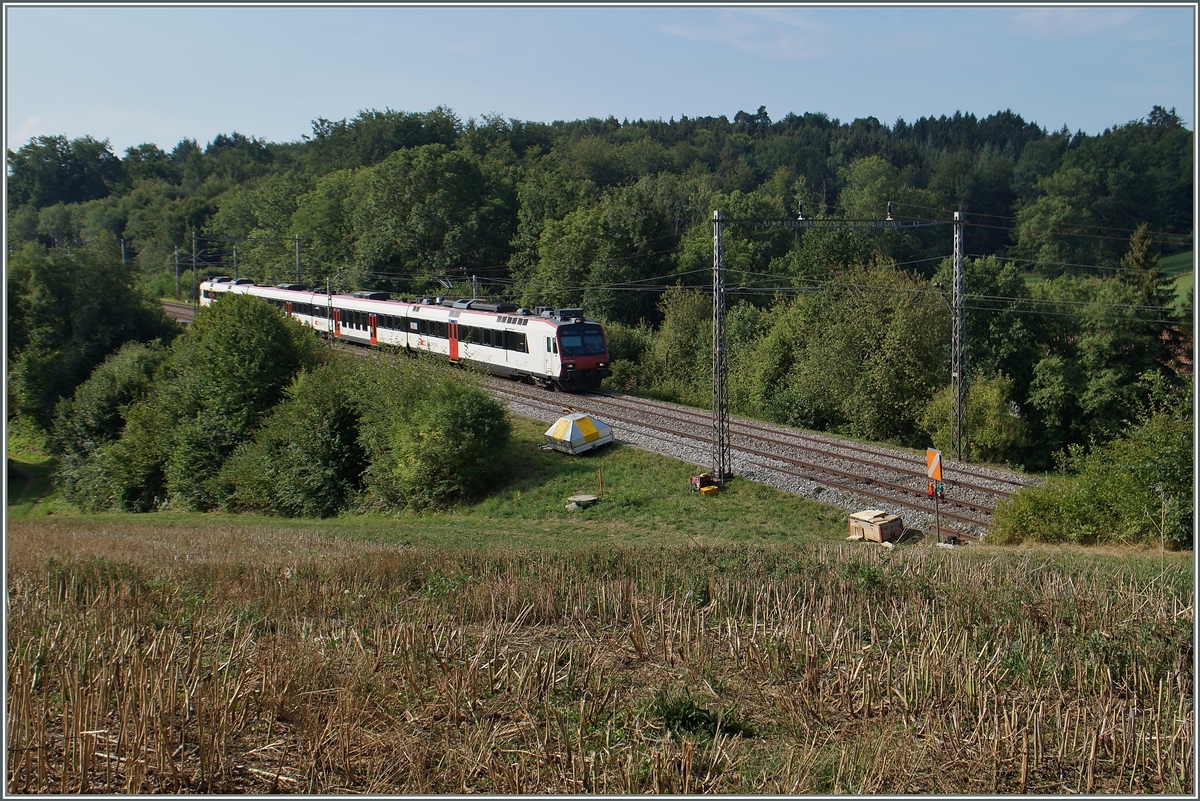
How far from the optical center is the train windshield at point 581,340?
34.1m

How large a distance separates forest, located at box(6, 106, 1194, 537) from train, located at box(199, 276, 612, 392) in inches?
238

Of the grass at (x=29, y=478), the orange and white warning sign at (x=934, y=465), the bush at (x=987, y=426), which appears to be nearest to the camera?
the orange and white warning sign at (x=934, y=465)

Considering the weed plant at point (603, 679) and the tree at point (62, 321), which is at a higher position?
the tree at point (62, 321)

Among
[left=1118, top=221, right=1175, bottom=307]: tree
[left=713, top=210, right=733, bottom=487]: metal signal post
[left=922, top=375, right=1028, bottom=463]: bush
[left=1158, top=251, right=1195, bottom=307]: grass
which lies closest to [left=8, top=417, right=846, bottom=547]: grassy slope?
[left=713, top=210, right=733, bottom=487]: metal signal post

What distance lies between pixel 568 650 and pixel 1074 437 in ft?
112

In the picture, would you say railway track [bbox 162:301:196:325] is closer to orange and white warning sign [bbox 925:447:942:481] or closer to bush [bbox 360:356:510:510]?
bush [bbox 360:356:510:510]

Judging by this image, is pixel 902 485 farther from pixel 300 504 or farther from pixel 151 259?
pixel 151 259

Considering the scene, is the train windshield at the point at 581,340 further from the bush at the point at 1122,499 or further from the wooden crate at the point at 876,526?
the bush at the point at 1122,499

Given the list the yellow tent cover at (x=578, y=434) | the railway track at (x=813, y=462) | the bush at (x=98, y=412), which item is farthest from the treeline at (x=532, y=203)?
the yellow tent cover at (x=578, y=434)

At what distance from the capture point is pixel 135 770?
20.6 feet

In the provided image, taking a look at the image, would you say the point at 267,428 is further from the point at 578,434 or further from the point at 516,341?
the point at 578,434

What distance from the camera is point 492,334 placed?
37.2m

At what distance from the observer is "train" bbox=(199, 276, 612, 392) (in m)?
34.4

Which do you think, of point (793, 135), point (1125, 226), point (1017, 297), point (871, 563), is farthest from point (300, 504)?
point (793, 135)
